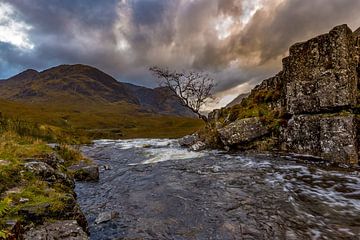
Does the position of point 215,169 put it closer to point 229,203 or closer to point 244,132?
point 229,203

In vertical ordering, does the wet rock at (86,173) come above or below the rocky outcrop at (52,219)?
below

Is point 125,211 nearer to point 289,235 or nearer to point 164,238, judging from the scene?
point 164,238

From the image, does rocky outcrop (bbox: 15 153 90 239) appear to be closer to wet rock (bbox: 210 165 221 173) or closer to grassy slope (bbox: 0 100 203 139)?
wet rock (bbox: 210 165 221 173)

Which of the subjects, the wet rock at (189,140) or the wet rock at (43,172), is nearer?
the wet rock at (43,172)

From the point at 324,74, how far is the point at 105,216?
52.0ft

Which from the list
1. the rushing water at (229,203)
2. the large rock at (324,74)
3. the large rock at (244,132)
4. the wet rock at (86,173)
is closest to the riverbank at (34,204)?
the rushing water at (229,203)

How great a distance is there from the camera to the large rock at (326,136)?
14406 mm

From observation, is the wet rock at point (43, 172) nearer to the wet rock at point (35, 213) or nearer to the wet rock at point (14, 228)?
the wet rock at point (35, 213)

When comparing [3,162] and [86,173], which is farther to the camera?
[86,173]

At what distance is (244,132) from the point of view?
68.1 ft

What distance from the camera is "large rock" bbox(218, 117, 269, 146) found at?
2044cm

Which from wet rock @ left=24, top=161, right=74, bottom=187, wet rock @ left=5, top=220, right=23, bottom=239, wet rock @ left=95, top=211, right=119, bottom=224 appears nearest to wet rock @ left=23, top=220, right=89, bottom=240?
wet rock @ left=5, top=220, right=23, bottom=239

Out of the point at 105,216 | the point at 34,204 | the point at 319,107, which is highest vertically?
the point at 319,107

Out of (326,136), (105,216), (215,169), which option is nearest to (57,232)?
(105,216)
